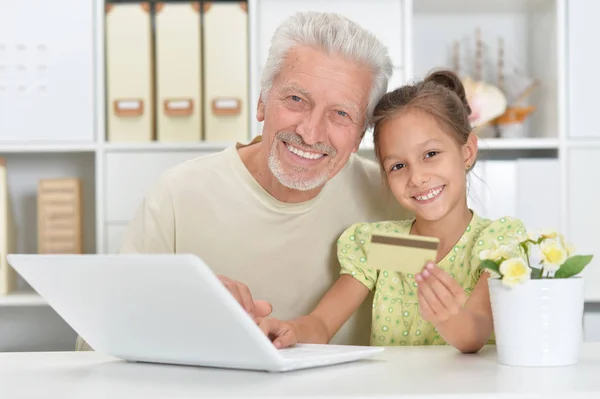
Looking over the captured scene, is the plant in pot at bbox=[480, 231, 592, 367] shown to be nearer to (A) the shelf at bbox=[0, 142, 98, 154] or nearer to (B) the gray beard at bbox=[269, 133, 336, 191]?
(B) the gray beard at bbox=[269, 133, 336, 191]

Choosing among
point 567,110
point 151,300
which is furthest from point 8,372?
point 567,110

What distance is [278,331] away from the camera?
1180 millimetres

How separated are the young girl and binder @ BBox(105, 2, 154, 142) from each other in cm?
114

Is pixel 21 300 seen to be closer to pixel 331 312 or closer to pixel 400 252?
pixel 331 312

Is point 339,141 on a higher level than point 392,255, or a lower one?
higher

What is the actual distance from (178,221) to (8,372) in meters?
0.76

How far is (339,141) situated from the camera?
154cm

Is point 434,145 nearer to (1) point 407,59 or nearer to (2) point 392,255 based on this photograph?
(2) point 392,255

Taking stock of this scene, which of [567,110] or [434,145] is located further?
[567,110]

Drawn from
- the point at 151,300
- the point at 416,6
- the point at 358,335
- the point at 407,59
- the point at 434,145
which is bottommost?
the point at 358,335

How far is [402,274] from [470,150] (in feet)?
0.84

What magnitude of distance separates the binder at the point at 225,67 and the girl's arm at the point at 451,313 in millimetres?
1496

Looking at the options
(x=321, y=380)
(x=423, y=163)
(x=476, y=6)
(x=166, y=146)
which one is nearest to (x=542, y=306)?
(x=321, y=380)

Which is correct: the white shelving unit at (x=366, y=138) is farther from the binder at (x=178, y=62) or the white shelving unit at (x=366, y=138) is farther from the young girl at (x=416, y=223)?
the young girl at (x=416, y=223)
